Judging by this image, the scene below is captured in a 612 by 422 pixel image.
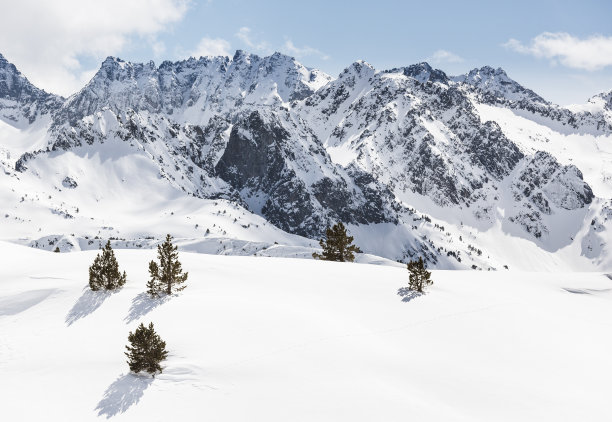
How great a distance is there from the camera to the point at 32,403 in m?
12.3

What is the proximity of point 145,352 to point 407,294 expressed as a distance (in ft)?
Result: 53.3

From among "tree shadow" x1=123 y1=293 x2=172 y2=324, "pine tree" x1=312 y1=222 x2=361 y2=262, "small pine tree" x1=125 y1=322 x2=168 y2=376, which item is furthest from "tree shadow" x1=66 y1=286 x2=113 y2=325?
"pine tree" x1=312 y1=222 x2=361 y2=262

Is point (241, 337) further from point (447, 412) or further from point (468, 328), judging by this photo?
point (468, 328)

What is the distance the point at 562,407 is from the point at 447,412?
183 inches

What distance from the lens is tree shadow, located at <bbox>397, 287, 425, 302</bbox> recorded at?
943 inches

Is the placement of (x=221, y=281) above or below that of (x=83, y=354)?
above

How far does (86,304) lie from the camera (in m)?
19.5

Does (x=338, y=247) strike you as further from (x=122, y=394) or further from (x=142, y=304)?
(x=122, y=394)

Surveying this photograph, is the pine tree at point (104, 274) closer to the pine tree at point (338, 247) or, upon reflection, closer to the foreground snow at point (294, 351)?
the foreground snow at point (294, 351)

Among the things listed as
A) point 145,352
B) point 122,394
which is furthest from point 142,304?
point 122,394

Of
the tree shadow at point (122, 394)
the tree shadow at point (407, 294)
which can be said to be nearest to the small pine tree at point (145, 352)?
the tree shadow at point (122, 394)

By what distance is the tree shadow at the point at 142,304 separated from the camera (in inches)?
716

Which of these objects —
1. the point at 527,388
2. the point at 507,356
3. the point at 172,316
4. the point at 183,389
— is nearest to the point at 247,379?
the point at 183,389

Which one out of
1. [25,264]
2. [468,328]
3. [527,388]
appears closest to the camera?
[527,388]
